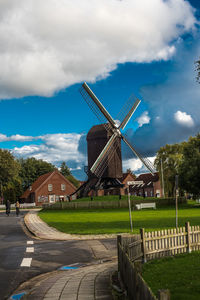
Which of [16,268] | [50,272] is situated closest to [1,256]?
[16,268]

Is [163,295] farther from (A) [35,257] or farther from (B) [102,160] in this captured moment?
(B) [102,160]

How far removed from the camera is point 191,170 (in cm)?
4950

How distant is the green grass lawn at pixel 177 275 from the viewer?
7.83 m

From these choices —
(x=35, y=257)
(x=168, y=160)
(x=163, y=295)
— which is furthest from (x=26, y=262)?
(x=168, y=160)

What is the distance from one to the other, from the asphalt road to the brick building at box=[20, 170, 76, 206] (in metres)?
62.4

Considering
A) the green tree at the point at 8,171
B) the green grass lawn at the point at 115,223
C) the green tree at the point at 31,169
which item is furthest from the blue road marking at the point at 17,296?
the green tree at the point at 31,169

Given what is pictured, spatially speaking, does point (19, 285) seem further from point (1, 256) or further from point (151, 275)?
point (1, 256)

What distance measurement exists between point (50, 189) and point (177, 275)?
7416cm

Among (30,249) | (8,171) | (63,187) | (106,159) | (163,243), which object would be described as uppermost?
(8,171)

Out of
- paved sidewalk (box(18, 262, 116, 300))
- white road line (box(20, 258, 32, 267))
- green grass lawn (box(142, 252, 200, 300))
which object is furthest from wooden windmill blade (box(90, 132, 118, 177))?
paved sidewalk (box(18, 262, 116, 300))

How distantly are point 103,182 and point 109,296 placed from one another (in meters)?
46.7

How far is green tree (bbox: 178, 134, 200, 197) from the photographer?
1933 inches

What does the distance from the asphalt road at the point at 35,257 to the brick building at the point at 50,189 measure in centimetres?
6238

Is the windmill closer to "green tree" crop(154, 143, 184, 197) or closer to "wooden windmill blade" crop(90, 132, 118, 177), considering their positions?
"wooden windmill blade" crop(90, 132, 118, 177)
